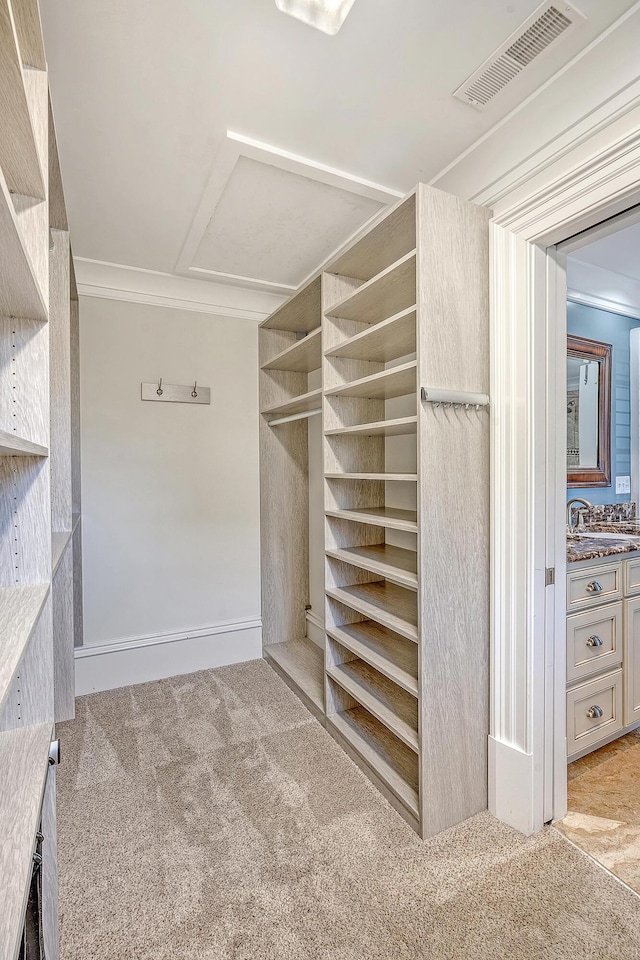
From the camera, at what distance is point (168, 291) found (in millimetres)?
2914

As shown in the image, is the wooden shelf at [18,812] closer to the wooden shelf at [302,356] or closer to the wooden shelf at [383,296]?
the wooden shelf at [383,296]

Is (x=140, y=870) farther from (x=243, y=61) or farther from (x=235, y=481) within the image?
(x=243, y=61)

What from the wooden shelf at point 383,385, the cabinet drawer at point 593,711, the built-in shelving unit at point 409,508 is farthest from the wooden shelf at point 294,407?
the cabinet drawer at point 593,711

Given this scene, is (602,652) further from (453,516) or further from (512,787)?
(453,516)

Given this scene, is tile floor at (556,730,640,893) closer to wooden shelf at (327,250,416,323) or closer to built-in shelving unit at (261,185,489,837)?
built-in shelving unit at (261,185,489,837)

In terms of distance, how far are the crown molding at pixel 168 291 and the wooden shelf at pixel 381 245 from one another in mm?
1090

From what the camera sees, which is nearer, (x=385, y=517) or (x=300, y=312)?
(x=385, y=517)

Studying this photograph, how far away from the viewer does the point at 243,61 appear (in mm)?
1384

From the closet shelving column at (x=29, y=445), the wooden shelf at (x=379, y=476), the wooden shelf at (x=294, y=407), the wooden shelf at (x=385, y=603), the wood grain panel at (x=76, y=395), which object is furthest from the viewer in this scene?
the wooden shelf at (x=294, y=407)

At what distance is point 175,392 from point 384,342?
1519mm

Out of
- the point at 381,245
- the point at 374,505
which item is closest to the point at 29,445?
the point at 381,245

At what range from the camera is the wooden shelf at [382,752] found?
68.4 inches

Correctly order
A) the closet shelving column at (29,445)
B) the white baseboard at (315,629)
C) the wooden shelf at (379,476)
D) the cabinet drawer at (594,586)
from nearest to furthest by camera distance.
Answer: the closet shelving column at (29,445)
the wooden shelf at (379,476)
the cabinet drawer at (594,586)
the white baseboard at (315,629)

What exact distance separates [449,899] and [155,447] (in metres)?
2.58
